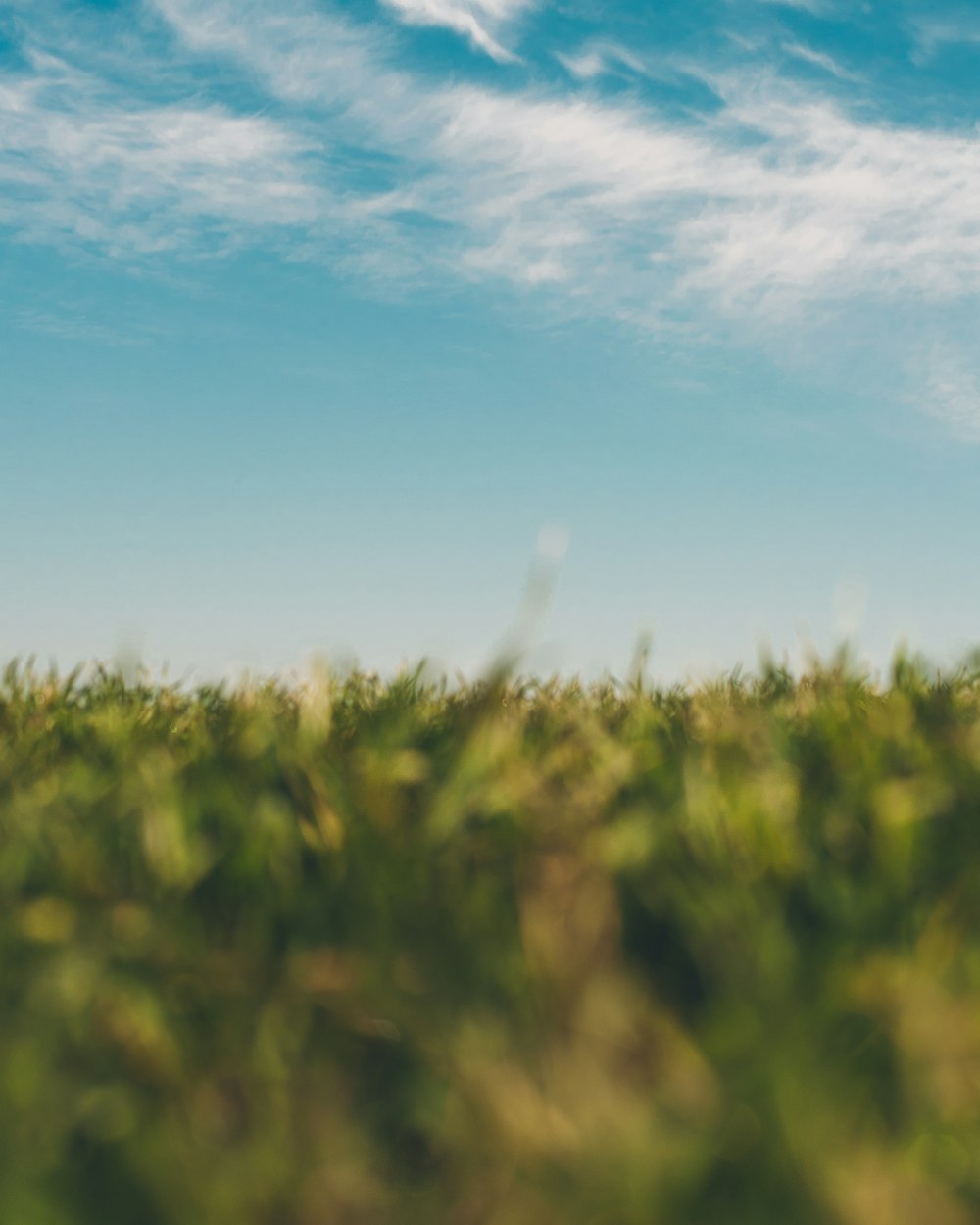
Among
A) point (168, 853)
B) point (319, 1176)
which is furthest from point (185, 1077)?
point (168, 853)

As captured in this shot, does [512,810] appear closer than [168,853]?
No

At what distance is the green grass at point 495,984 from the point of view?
1377 mm

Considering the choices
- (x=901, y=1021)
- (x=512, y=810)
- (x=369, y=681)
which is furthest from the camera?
(x=369, y=681)

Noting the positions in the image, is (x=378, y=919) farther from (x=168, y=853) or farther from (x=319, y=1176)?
(x=319, y=1176)

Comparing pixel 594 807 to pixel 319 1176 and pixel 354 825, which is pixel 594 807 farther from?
pixel 319 1176

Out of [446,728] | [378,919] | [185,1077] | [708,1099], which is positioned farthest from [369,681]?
[708,1099]

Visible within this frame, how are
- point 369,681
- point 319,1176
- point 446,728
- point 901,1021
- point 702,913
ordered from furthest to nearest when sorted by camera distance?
1. point 369,681
2. point 446,728
3. point 702,913
4. point 901,1021
5. point 319,1176

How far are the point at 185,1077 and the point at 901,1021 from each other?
3.18ft

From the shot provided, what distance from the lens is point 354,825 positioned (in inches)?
92.4

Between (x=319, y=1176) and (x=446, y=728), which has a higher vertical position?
(x=446, y=728)

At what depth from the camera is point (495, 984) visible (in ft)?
6.02

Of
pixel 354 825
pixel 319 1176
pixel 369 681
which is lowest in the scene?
pixel 319 1176

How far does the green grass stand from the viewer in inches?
54.2

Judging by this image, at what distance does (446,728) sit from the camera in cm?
337
